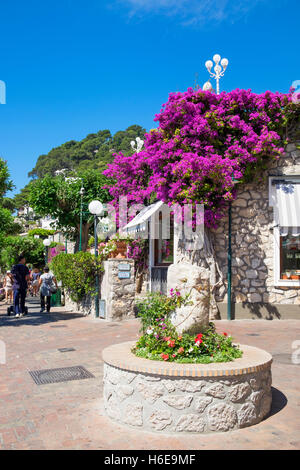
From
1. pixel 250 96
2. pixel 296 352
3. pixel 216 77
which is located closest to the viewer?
pixel 296 352

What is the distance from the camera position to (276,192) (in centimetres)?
1231

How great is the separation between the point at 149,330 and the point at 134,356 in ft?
1.34

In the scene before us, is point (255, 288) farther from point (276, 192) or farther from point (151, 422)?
point (151, 422)

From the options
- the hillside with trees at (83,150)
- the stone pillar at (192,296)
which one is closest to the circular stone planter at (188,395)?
the stone pillar at (192,296)

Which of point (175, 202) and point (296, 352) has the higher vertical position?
point (175, 202)

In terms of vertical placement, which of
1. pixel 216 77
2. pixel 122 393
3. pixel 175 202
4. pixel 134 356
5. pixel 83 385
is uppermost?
pixel 216 77

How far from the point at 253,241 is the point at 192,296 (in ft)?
25.4

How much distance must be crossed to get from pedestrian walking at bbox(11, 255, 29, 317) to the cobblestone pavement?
121 inches

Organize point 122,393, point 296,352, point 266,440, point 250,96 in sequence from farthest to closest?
1. point 250,96
2. point 296,352
3. point 122,393
4. point 266,440

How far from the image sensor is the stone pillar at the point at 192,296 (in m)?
5.09

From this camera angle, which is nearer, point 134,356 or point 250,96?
point 134,356

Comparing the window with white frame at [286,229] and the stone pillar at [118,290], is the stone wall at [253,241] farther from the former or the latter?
the stone pillar at [118,290]

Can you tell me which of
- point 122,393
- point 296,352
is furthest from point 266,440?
point 296,352

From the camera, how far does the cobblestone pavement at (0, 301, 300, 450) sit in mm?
4043
